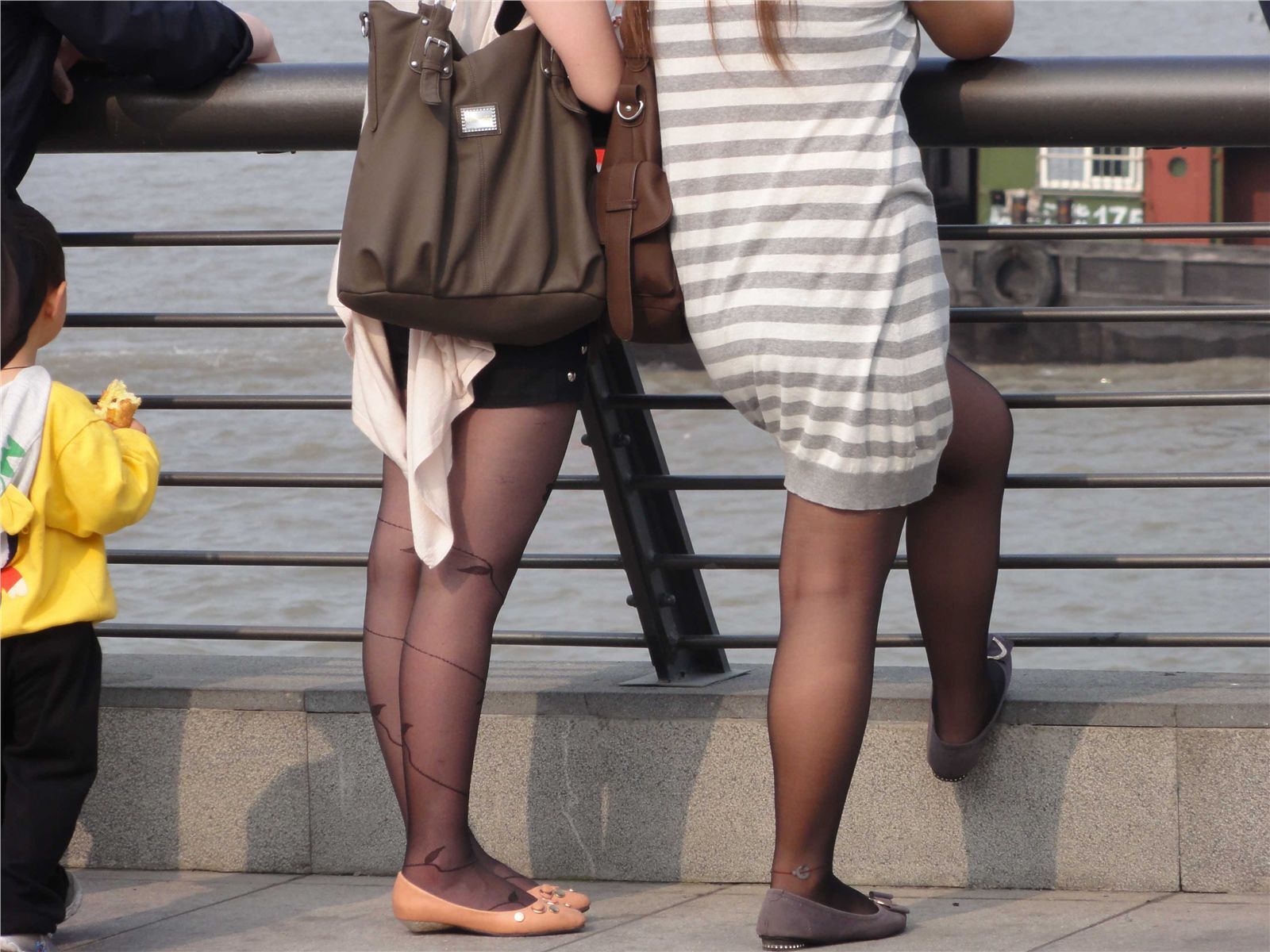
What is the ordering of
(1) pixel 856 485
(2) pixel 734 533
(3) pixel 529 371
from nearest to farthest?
(1) pixel 856 485 < (3) pixel 529 371 < (2) pixel 734 533

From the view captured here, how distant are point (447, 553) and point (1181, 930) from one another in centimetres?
125

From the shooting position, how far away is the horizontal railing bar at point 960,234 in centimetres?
271

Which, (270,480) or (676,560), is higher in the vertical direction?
(270,480)

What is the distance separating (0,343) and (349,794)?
3.38 feet

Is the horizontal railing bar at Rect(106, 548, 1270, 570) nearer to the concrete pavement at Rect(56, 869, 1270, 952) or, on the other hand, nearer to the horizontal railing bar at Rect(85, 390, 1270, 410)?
the horizontal railing bar at Rect(85, 390, 1270, 410)

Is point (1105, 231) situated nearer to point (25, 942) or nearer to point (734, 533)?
point (25, 942)

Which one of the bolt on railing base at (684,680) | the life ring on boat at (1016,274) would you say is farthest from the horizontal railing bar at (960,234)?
the life ring on boat at (1016,274)

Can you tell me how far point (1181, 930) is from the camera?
2.57 meters

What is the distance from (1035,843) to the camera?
9.28ft

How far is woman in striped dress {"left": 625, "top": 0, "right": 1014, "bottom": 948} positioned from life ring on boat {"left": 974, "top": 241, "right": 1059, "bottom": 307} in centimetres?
2583

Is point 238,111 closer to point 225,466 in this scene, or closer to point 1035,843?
point 1035,843

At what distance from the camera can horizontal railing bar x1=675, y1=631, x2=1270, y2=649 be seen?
2.89 m

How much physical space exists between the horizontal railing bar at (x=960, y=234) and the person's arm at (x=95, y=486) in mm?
528

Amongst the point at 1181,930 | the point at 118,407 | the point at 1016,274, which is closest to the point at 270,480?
the point at 118,407
